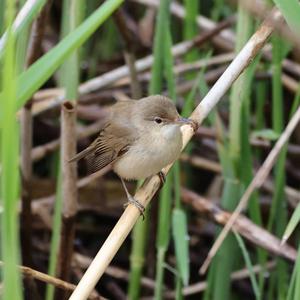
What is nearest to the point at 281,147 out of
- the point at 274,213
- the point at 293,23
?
the point at 274,213

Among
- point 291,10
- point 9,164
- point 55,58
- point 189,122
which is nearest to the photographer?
point 9,164

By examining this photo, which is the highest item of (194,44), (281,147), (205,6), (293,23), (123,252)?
(205,6)

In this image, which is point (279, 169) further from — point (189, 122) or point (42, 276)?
point (42, 276)

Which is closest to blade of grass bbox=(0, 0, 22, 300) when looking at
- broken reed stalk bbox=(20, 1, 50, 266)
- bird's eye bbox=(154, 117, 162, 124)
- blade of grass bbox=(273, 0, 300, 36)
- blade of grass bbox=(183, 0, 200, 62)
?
→ blade of grass bbox=(273, 0, 300, 36)

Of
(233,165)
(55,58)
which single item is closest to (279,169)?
(233,165)

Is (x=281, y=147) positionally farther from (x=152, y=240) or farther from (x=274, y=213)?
(x=152, y=240)

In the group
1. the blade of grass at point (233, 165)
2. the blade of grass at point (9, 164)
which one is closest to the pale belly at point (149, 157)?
the blade of grass at point (233, 165)
